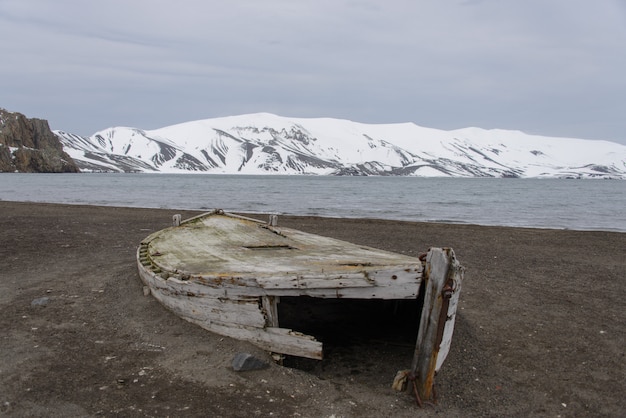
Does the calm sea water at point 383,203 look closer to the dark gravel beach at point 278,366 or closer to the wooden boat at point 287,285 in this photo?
the dark gravel beach at point 278,366

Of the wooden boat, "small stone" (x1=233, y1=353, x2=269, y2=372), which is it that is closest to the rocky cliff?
the wooden boat

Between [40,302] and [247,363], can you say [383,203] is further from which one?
[247,363]

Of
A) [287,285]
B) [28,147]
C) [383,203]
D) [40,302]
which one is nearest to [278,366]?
[287,285]

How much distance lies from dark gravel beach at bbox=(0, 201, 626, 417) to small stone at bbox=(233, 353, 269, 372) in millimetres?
67

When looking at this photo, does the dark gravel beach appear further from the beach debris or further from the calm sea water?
the calm sea water

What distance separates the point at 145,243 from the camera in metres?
10.3

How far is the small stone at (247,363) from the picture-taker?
5.70 m

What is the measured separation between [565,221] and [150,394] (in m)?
29.3

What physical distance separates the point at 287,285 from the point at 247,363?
1.09 meters

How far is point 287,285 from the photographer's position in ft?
18.1

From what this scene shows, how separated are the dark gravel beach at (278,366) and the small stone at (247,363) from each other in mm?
67

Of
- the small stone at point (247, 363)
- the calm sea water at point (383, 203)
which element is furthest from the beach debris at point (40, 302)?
the calm sea water at point (383, 203)

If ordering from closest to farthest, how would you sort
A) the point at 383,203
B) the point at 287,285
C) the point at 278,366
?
the point at 287,285 < the point at 278,366 < the point at 383,203

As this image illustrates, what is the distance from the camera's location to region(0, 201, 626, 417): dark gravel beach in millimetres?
5172
